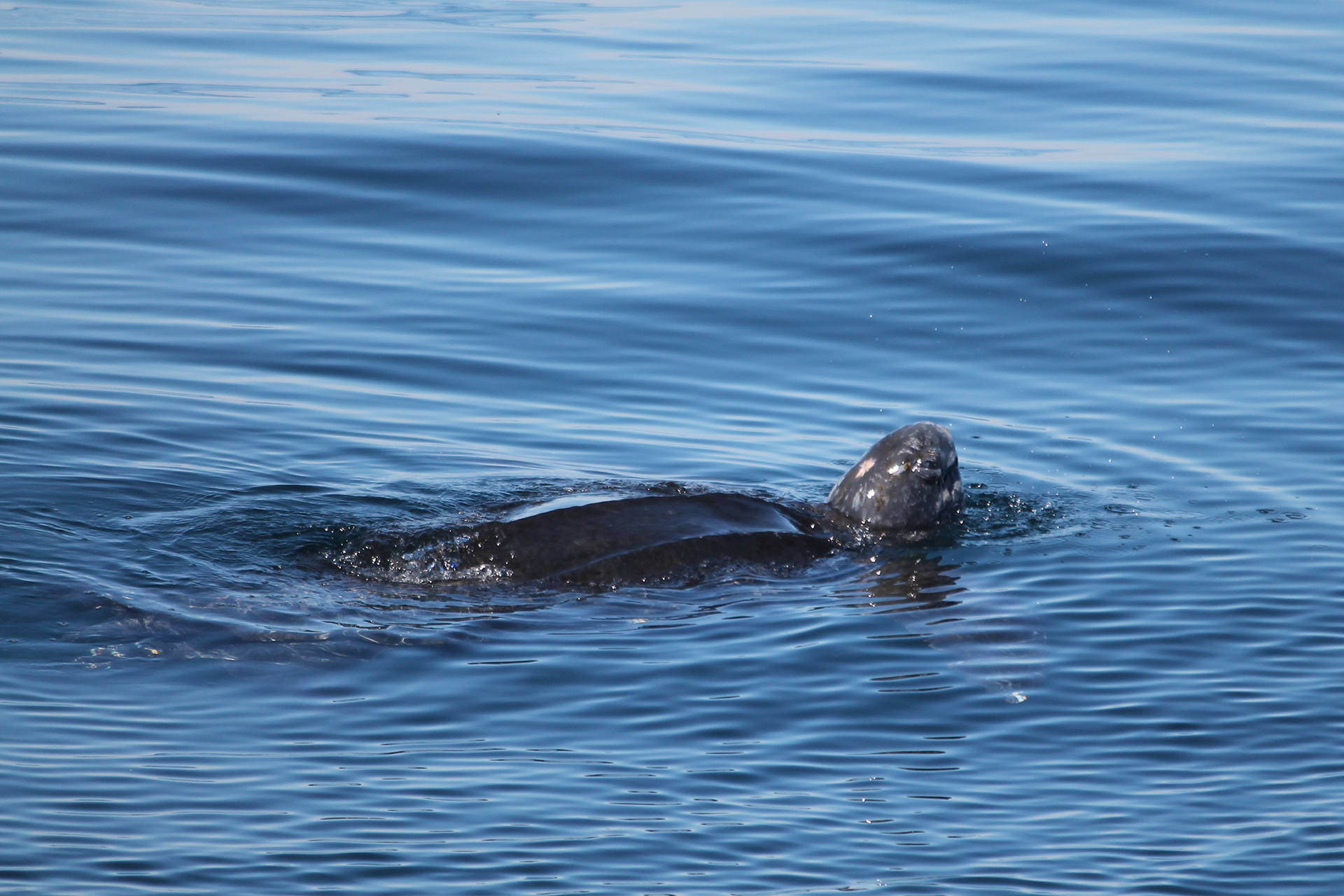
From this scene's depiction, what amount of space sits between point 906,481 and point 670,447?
2.62m

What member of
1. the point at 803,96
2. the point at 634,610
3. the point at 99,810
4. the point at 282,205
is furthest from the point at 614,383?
the point at 803,96

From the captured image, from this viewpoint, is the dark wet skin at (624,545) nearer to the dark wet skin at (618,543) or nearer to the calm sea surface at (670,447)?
the dark wet skin at (618,543)

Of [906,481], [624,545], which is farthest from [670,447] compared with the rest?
[624,545]

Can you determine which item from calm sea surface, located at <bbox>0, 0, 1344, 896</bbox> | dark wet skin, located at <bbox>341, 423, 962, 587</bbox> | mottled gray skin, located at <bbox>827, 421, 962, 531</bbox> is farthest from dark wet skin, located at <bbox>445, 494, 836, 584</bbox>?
mottled gray skin, located at <bbox>827, 421, 962, 531</bbox>

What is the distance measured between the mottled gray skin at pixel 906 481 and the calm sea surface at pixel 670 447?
0.45 meters

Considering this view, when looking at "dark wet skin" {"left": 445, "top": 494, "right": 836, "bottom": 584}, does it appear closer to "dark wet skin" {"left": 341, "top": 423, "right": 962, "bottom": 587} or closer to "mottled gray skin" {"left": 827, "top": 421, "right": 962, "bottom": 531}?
"dark wet skin" {"left": 341, "top": 423, "right": 962, "bottom": 587}

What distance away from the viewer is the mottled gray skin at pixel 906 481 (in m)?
11.3

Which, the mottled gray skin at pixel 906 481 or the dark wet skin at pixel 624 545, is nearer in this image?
the dark wet skin at pixel 624 545

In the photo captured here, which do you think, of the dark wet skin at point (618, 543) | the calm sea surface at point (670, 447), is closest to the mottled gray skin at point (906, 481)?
the calm sea surface at point (670, 447)

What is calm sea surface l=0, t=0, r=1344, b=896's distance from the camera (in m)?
7.19

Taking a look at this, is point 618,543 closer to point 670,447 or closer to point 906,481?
point 906,481

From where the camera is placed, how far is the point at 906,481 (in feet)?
37.0

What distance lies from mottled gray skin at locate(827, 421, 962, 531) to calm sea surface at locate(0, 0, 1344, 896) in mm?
447

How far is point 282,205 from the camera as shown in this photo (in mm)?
19875
